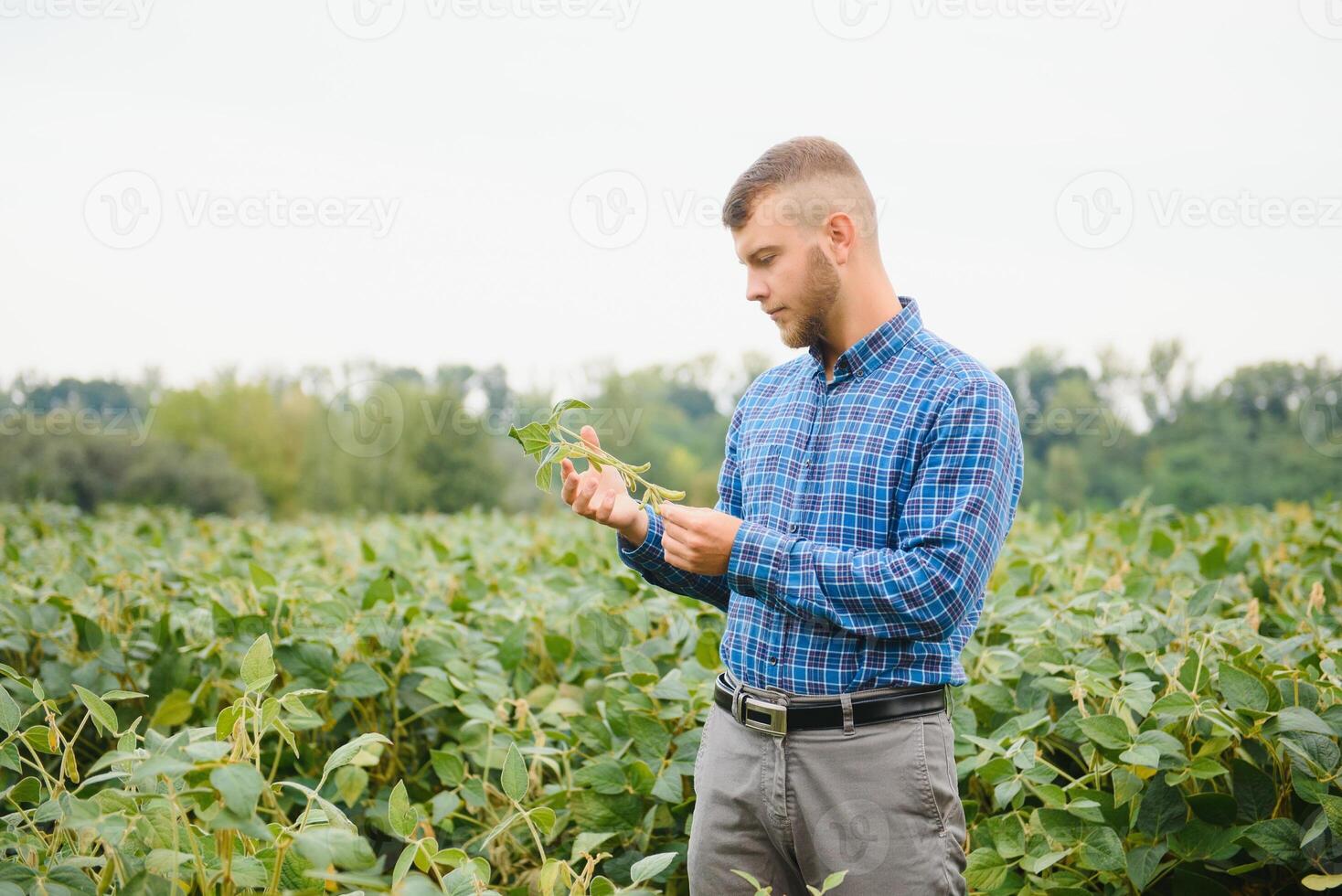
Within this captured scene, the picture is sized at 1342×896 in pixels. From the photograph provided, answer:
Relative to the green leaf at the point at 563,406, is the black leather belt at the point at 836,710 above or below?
below

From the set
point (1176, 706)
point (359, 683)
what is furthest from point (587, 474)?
point (1176, 706)

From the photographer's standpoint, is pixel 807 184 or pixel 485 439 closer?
pixel 807 184

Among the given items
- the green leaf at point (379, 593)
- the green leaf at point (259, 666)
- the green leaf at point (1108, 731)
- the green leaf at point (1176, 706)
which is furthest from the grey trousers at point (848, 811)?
the green leaf at point (379, 593)

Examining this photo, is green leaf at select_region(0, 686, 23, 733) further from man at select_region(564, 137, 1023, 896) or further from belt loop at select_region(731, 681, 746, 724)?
belt loop at select_region(731, 681, 746, 724)

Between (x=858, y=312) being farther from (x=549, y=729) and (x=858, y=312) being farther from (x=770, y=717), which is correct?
(x=549, y=729)

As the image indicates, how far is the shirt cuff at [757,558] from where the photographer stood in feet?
5.56

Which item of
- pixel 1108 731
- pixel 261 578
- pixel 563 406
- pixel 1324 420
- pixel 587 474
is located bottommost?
pixel 1324 420

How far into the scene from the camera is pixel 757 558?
5.58 ft

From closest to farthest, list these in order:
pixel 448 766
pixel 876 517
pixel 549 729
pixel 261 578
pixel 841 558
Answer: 1. pixel 841 558
2. pixel 876 517
3. pixel 448 766
4. pixel 549 729
5. pixel 261 578

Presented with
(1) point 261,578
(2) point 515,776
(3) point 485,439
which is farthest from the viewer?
(3) point 485,439

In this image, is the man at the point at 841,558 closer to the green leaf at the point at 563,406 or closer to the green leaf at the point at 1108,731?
the green leaf at the point at 563,406

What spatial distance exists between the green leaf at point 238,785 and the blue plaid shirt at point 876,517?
0.90 m

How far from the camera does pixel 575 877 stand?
1316 mm

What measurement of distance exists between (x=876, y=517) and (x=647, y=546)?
50 cm
